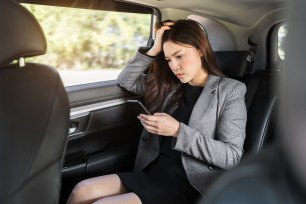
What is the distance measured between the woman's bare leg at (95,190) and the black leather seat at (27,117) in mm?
381

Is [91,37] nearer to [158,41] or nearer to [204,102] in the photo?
[158,41]

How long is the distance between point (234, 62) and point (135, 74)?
0.45 meters

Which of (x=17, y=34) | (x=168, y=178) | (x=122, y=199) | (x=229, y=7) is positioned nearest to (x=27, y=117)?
(x=17, y=34)

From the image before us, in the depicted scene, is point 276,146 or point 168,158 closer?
point 276,146

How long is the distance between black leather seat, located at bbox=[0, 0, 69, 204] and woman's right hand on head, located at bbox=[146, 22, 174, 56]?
72 centimetres

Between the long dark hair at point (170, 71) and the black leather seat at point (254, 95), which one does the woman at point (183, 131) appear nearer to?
the long dark hair at point (170, 71)

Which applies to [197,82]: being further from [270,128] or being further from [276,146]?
[276,146]

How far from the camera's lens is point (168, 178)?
1739mm

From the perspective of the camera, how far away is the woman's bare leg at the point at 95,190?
169cm

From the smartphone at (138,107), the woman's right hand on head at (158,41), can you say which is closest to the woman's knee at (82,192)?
the smartphone at (138,107)

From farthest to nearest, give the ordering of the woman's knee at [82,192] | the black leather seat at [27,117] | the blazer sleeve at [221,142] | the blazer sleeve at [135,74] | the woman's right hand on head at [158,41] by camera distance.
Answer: the blazer sleeve at [135,74]
the woman's right hand on head at [158,41]
the woman's knee at [82,192]
the blazer sleeve at [221,142]
the black leather seat at [27,117]

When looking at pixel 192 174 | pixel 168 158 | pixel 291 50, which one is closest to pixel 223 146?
pixel 192 174

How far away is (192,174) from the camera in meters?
1.67

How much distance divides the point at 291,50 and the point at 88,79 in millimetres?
1756
